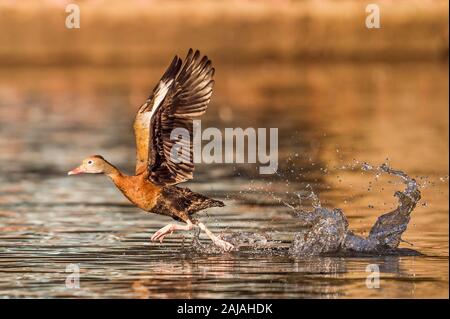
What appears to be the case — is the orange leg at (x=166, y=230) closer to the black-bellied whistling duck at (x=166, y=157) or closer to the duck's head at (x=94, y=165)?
the black-bellied whistling duck at (x=166, y=157)

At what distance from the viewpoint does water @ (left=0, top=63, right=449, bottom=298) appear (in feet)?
44.0

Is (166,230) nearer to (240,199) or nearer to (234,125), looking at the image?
(240,199)

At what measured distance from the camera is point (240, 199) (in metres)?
18.9

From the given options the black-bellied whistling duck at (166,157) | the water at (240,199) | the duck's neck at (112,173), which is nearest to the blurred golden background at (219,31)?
the water at (240,199)

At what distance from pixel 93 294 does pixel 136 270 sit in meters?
1.20

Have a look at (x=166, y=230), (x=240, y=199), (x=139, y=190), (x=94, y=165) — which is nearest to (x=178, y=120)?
(x=139, y=190)

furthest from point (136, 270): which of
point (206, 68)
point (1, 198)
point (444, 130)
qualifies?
point (444, 130)

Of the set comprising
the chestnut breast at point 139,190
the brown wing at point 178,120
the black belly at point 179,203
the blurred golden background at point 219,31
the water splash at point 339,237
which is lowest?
the water splash at point 339,237

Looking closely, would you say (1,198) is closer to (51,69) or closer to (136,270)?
(136,270)

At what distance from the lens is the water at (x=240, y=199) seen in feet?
44.0

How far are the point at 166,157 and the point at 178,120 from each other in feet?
1.16

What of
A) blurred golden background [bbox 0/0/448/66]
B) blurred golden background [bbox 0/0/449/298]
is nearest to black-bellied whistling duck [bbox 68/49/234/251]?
blurred golden background [bbox 0/0/449/298]

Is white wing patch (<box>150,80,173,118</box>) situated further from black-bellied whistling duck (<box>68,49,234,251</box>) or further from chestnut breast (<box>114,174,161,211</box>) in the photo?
chestnut breast (<box>114,174,161,211</box>)

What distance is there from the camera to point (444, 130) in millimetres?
28453
